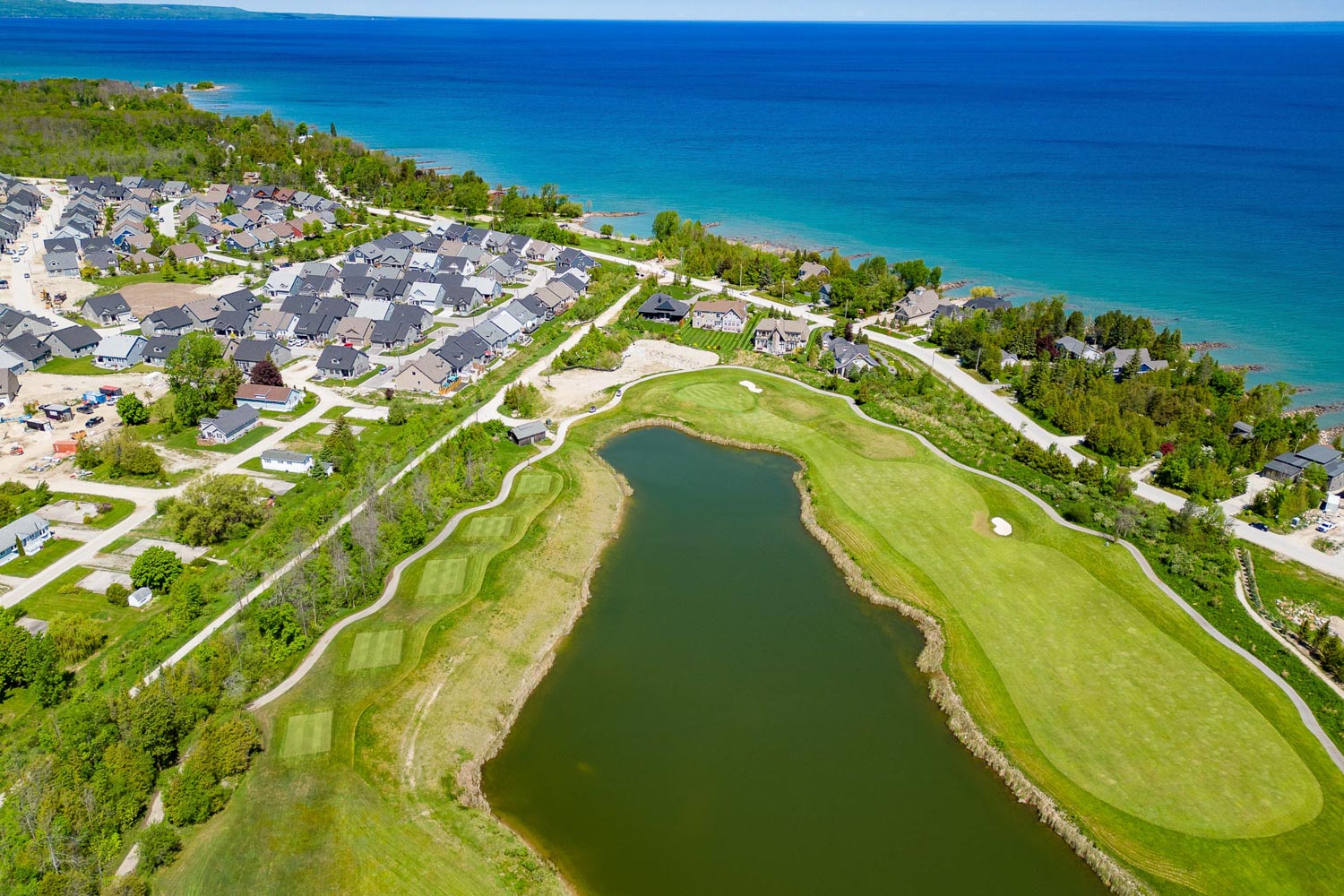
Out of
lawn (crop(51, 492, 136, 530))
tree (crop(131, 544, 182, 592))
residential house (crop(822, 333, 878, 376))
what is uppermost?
residential house (crop(822, 333, 878, 376))

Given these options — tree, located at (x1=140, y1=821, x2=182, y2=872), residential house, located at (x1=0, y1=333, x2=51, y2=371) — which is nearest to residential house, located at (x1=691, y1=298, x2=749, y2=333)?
residential house, located at (x1=0, y1=333, x2=51, y2=371)

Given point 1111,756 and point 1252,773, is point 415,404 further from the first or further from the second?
point 1252,773

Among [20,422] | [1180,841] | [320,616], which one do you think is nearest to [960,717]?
[1180,841]

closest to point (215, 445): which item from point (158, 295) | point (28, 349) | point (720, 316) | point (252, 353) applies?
point (252, 353)

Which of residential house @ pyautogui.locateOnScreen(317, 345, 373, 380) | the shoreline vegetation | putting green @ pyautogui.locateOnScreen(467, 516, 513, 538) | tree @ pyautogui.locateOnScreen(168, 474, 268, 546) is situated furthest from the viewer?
residential house @ pyautogui.locateOnScreen(317, 345, 373, 380)

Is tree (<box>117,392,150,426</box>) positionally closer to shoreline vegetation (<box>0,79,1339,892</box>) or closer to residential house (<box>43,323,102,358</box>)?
residential house (<box>43,323,102,358</box>)
